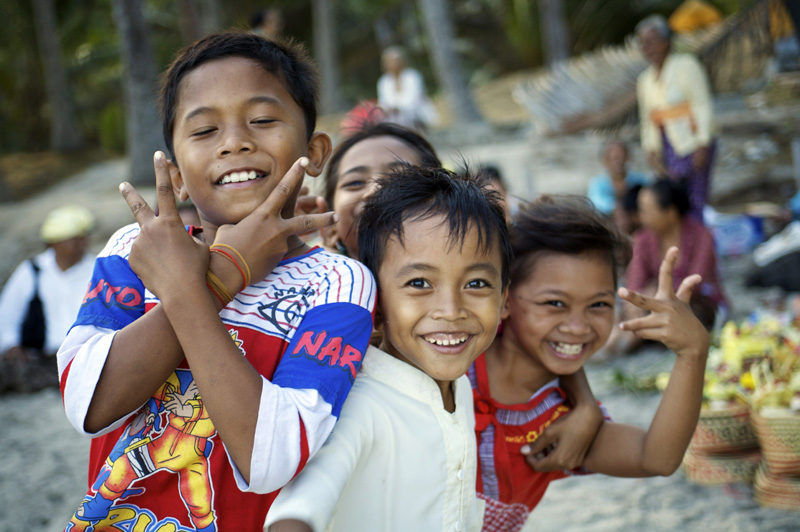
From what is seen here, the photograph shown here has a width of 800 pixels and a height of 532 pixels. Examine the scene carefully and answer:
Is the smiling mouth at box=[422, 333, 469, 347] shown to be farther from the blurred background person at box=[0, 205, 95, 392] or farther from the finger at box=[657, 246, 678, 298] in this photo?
the blurred background person at box=[0, 205, 95, 392]

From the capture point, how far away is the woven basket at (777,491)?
2865 mm

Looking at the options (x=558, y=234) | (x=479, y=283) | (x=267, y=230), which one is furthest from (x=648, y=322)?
(x=267, y=230)

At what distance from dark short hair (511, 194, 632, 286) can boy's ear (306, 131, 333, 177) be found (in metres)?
0.63

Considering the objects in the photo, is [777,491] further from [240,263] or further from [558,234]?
[240,263]

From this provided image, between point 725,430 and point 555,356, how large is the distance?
5.68 feet

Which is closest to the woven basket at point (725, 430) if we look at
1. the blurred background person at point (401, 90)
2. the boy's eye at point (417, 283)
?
the boy's eye at point (417, 283)

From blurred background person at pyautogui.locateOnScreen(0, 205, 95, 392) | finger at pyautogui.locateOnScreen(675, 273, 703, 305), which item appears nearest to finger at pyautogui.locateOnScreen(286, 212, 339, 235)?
finger at pyautogui.locateOnScreen(675, 273, 703, 305)

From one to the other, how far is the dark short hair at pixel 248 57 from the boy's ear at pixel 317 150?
0.02 m

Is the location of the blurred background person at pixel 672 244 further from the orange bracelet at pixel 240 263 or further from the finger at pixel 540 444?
the orange bracelet at pixel 240 263

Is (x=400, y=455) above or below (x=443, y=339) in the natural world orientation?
below

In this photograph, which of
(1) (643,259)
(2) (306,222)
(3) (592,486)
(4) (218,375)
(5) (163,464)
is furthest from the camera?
(1) (643,259)

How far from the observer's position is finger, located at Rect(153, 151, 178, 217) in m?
1.30

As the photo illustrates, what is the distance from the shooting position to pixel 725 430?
3205mm

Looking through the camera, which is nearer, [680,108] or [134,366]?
[134,366]
